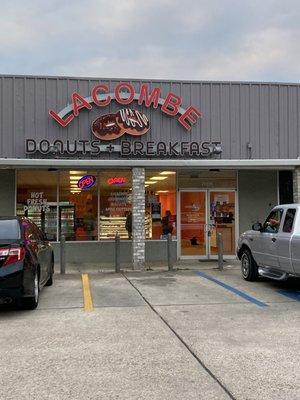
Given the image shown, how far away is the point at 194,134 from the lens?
53.2ft

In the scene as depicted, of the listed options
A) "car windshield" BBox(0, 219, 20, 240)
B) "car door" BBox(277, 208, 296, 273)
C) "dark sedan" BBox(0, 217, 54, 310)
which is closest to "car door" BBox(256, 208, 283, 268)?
"car door" BBox(277, 208, 296, 273)

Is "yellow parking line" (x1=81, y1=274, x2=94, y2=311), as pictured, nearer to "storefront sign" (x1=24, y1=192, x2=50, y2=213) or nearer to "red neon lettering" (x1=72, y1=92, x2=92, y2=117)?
"storefront sign" (x1=24, y1=192, x2=50, y2=213)

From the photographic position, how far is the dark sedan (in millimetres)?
7934

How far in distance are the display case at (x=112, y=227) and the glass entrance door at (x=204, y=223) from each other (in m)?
1.26

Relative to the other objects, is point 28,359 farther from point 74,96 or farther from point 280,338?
point 74,96

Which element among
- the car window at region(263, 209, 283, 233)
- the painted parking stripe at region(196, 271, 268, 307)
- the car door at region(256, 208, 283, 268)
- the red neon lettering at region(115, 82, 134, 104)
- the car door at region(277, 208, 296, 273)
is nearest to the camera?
the painted parking stripe at region(196, 271, 268, 307)

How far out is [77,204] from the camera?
52.7 ft

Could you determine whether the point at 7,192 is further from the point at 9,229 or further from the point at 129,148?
the point at 9,229

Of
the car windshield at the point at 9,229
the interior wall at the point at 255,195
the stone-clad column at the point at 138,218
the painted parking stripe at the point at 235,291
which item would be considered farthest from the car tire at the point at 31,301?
the interior wall at the point at 255,195

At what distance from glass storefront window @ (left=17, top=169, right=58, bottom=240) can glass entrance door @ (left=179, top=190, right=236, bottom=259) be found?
4094 millimetres

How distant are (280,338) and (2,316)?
434 cm

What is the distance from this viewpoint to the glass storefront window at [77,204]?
52.5 feet

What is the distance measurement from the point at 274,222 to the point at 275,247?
0.70 metres

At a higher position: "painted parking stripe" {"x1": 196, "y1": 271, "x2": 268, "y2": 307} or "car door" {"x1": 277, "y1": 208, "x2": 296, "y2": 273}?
"car door" {"x1": 277, "y1": 208, "x2": 296, "y2": 273}
